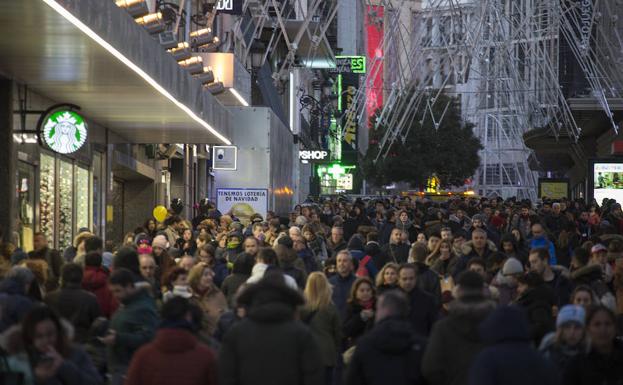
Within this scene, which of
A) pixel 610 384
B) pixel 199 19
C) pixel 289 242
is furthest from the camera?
pixel 199 19

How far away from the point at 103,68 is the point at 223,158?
13.9m

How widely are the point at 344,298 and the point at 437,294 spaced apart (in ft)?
3.44

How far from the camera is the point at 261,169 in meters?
→ 34.2

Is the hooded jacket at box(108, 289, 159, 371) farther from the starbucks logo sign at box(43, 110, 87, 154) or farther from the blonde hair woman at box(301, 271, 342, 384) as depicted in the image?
the starbucks logo sign at box(43, 110, 87, 154)

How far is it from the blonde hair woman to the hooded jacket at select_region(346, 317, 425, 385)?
230cm

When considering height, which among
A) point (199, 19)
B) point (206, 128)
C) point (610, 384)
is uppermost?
point (199, 19)

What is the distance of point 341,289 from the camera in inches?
558

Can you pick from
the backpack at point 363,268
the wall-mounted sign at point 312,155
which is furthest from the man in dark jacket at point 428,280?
the wall-mounted sign at point 312,155

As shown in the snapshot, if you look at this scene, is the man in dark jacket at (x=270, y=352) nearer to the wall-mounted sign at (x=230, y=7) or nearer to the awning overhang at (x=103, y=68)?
Result: the awning overhang at (x=103, y=68)

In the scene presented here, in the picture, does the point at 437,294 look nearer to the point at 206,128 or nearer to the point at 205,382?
the point at 205,382

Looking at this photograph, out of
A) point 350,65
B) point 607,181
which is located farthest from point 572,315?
point 350,65

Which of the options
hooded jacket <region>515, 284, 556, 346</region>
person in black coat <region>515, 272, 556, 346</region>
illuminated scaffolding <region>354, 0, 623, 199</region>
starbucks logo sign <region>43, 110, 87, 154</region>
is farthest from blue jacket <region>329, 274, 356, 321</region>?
illuminated scaffolding <region>354, 0, 623, 199</region>

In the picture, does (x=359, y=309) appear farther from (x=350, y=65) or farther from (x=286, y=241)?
(x=350, y=65)

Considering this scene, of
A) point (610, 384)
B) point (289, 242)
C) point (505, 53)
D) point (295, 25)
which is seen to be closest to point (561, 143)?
point (295, 25)
